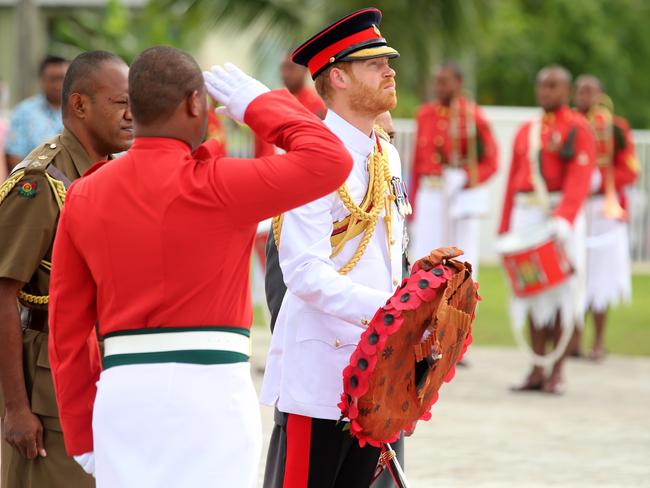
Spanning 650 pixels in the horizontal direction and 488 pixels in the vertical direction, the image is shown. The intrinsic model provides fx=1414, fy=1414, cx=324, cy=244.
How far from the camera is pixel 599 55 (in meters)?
34.7

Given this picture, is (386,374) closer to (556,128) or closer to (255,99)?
(255,99)

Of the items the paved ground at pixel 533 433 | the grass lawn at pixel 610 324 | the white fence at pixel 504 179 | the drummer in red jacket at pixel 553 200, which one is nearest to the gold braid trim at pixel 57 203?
the paved ground at pixel 533 433

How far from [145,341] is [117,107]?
1153mm

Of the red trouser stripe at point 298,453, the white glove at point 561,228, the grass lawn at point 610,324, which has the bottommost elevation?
the grass lawn at point 610,324

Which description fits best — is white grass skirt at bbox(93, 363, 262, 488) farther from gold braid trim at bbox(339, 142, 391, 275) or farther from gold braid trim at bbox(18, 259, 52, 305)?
gold braid trim at bbox(339, 142, 391, 275)

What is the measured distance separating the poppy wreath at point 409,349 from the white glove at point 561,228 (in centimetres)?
544

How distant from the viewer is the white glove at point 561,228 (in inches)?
381

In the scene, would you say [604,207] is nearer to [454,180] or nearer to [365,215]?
[454,180]

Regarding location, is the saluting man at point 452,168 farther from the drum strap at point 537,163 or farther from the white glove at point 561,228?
the white glove at point 561,228

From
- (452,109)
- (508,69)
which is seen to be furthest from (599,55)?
(452,109)

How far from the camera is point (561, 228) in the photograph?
970 cm

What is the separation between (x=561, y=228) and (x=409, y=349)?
563cm

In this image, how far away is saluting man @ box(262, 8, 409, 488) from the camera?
4473 mm

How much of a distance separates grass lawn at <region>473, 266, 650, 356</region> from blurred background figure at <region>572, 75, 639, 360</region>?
610 mm
